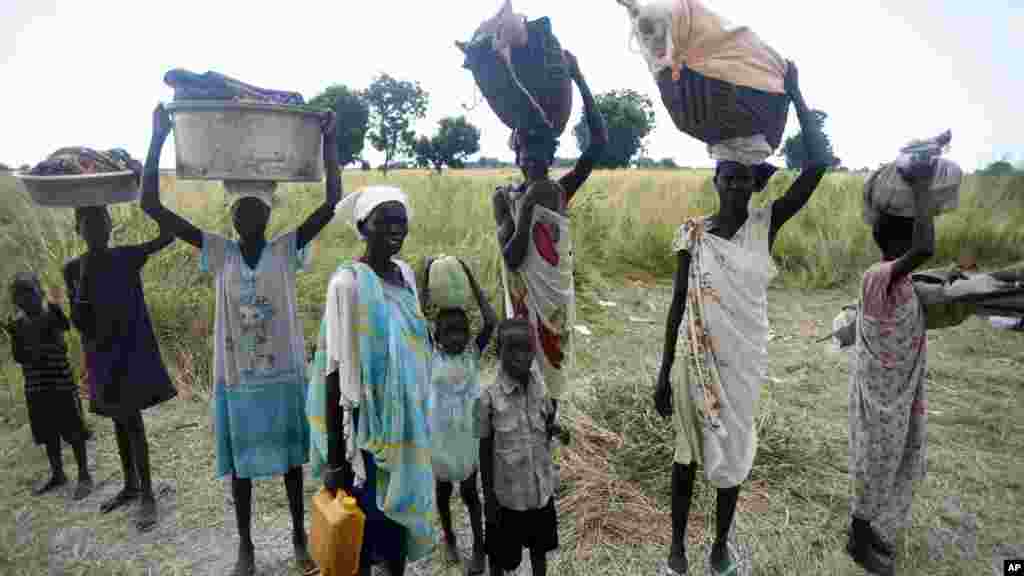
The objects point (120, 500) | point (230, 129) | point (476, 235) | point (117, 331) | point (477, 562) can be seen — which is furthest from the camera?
point (476, 235)

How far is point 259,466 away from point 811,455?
296 centimetres

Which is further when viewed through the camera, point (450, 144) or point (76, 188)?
point (450, 144)

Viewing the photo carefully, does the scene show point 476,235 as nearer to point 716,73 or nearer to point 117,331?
point 117,331

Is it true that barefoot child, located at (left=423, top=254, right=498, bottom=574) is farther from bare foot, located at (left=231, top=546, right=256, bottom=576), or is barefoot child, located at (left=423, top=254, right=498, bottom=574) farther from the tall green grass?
the tall green grass

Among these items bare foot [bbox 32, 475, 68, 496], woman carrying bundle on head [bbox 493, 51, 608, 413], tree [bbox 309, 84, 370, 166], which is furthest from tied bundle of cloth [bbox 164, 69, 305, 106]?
tree [bbox 309, 84, 370, 166]

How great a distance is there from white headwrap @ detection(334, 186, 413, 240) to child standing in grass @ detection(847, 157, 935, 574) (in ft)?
6.36

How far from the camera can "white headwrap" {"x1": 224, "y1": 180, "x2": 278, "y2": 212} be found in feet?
8.00

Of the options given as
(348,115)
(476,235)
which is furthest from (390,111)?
(476,235)

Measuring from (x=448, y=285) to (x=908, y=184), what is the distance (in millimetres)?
1854

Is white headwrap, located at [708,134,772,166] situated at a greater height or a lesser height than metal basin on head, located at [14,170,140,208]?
greater

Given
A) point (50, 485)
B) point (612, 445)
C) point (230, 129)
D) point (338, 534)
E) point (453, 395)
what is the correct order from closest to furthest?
point (338, 534) < point (230, 129) < point (453, 395) < point (612, 445) < point (50, 485)

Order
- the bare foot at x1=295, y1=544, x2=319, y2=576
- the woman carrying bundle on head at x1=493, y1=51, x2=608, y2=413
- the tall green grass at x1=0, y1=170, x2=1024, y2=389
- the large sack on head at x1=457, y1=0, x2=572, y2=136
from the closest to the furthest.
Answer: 1. the large sack on head at x1=457, y1=0, x2=572, y2=136
2. the bare foot at x1=295, y1=544, x2=319, y2=576
3. the woman carrying bundle on head at x1=493, y1=51, x2=608, y2=413
4. the tall green grass at x1=0, y1=170, x2=1024, y2=389

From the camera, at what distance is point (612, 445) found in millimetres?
3422

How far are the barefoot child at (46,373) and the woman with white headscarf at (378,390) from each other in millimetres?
2208
